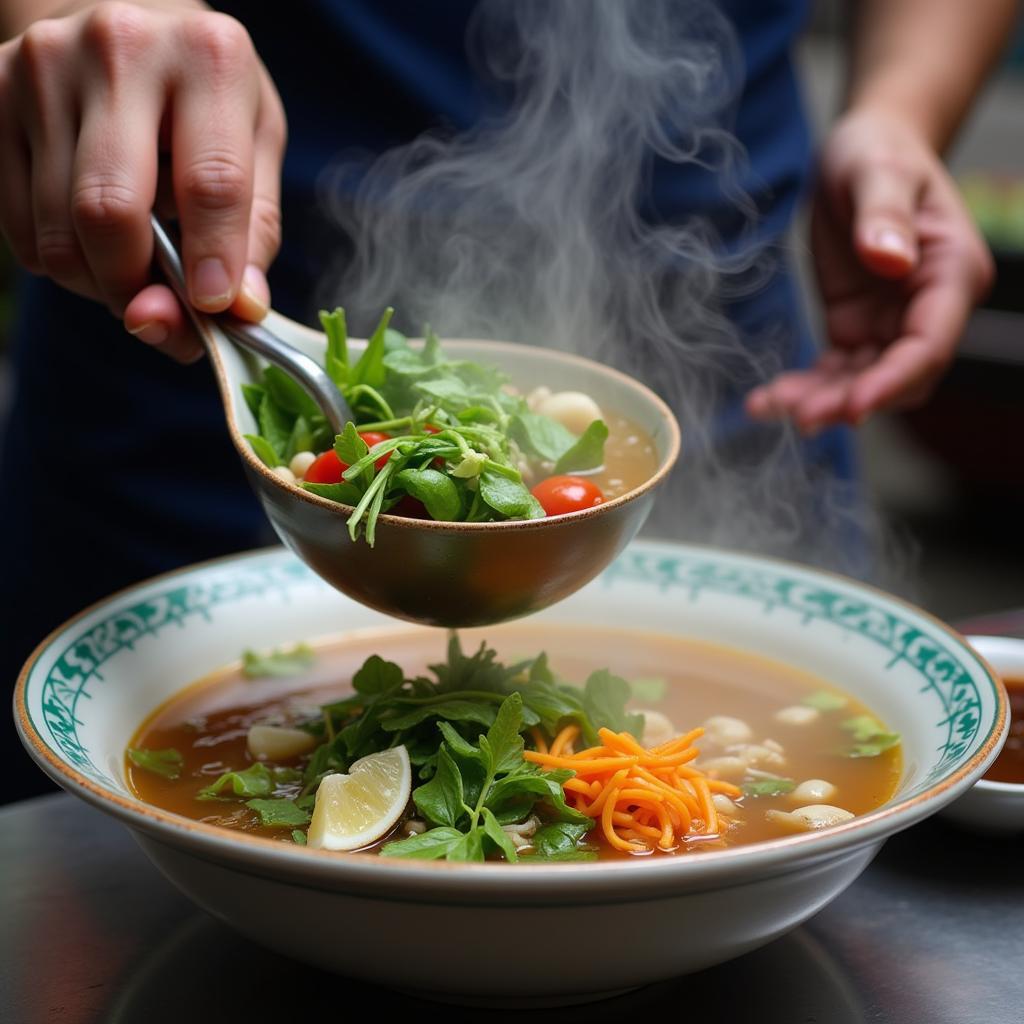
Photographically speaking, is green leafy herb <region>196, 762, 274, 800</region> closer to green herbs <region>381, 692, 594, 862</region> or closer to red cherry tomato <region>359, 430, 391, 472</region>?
green herbs <region>381, 692, 594, 862</region>

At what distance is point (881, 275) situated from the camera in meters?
2.70

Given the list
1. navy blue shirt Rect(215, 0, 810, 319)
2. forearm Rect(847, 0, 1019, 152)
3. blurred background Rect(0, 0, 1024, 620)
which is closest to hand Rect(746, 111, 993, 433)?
forearm Rect(847, 0, 1019, 152)

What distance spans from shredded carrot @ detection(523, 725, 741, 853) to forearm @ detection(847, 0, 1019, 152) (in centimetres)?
190

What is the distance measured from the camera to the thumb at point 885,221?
8.39 feet

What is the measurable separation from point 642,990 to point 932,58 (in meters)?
2.38

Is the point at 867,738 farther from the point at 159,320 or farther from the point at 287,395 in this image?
the point at 159,320

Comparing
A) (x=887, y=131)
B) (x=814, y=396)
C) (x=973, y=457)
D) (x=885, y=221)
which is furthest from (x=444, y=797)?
(x=973, y=457)

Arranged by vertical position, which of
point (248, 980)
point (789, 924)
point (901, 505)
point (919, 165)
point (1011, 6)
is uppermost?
point (1011, 6)

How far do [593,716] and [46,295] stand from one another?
1.65 metres

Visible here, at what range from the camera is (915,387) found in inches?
106

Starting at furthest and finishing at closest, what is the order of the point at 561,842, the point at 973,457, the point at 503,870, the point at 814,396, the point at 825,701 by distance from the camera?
the point at 973,457, the point at 814,396, the point at 825,701, the point at 561,842, the point at 503,870

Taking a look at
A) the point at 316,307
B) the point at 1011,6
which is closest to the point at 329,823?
the point at 316,307

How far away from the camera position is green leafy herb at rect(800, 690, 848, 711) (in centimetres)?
200

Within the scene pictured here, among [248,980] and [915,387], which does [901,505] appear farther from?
[248,980]
